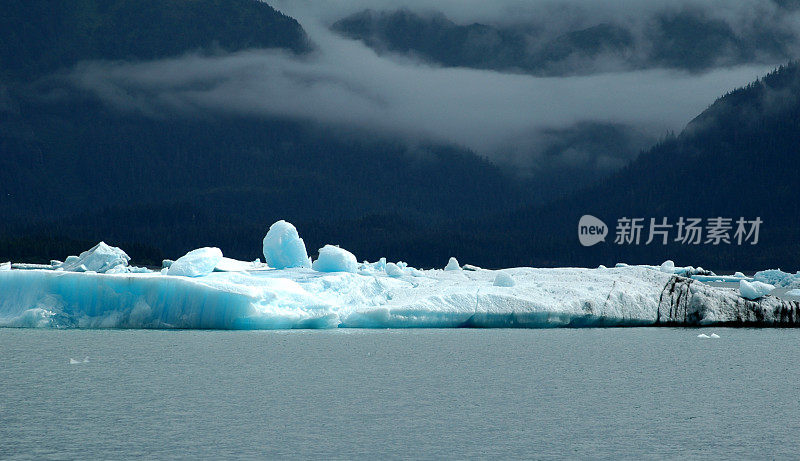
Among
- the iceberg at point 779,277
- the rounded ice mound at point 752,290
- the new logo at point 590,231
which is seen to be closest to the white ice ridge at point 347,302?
the rounded ice mound at point 752,290

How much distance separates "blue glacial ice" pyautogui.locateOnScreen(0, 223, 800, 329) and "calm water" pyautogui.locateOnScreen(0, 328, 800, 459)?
2.22 feet

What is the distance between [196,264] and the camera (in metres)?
25.8

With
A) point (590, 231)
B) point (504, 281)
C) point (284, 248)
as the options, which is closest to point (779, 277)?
point (504, 281)

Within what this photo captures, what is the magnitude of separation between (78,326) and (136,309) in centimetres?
172

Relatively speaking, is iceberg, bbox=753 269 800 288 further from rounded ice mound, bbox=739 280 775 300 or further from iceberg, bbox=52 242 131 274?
iceberg, bbox=52 242 131 274

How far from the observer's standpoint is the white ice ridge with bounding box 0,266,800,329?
24.3m

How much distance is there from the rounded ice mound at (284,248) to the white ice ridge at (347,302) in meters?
2.64

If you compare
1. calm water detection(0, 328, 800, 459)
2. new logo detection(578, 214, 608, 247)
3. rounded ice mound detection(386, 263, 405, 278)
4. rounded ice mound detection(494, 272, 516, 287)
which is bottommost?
calm water detection(0, 328, 800, 459)

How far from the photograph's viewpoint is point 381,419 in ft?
43.5

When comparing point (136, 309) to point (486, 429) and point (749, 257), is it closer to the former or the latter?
point (486, 429)

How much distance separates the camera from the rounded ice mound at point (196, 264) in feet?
83.8

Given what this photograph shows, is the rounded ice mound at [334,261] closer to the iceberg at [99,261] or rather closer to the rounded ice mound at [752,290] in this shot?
the iceberg at [99,261]

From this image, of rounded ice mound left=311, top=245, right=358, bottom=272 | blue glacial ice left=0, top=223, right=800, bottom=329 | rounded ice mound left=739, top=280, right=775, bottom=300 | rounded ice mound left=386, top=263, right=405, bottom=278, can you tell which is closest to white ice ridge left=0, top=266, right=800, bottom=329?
blue glacial ice left=0, top=223, right=800, bottom=329

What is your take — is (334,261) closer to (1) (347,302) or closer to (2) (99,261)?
(1) (347,302)
